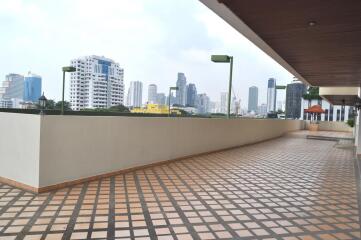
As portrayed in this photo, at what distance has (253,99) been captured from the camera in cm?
1623

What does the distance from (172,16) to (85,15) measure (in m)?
4.06

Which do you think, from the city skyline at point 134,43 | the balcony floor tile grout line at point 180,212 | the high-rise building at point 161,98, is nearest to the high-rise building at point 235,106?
the city skyline at point 134,43

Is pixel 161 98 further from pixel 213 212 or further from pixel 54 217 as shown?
pixel 54 217

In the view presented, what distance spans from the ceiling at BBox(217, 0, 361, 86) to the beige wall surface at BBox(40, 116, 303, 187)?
2670 mm

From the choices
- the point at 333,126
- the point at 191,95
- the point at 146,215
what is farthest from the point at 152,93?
the point at 333,126

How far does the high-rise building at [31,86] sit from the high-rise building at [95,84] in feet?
4.73

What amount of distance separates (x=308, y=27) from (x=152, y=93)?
9.57m

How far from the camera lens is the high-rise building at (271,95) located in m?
16.1

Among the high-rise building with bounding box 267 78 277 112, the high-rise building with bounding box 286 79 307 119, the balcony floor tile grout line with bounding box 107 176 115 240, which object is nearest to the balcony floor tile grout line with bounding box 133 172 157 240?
the balcony floor tile grout line with bounding box 107 176 115 240

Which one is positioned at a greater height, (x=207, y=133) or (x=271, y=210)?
(x=207, y=133)

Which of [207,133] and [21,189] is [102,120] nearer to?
[21,189]

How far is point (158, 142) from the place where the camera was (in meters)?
6.24

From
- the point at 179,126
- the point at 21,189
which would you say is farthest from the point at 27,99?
the point at 179,126

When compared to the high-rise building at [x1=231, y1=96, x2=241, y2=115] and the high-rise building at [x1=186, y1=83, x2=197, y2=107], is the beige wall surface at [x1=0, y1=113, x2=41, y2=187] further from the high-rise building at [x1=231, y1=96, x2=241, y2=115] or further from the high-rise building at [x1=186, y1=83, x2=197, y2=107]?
the high-rise building at [x1=231, y1=96, x2=241, y2=115]
